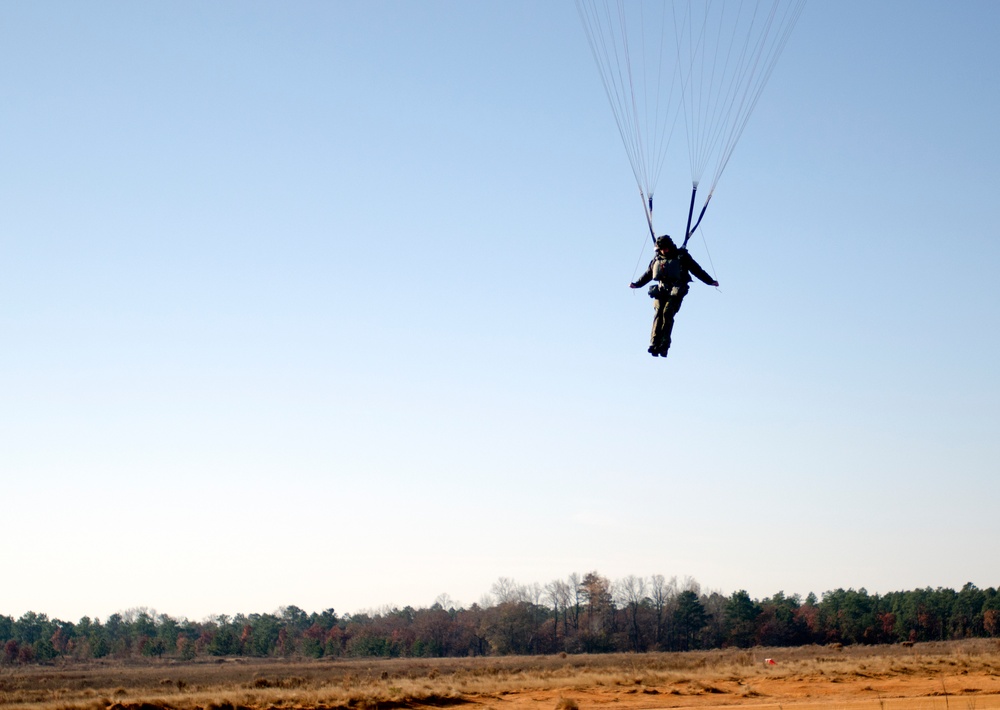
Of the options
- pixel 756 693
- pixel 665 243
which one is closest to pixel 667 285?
pixel 665 243

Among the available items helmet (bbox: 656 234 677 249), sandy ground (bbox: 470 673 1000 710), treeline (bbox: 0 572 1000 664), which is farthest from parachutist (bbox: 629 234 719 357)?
treeline (bbox: 0 572 1000 664)

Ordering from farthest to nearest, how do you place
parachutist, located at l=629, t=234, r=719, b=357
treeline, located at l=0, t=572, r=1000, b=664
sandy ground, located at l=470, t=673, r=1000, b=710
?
treeline, located at l=0, t=572, r=1000, b=664 → sandy ground, located at l=470, t=673, r=1000, b=710 → parachutist, located at l=629, t=234, r=719, b=357

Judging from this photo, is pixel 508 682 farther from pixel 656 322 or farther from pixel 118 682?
pixel 118 682

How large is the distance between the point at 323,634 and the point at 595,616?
44.7 metres

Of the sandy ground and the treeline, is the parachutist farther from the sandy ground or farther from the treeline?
the treeline

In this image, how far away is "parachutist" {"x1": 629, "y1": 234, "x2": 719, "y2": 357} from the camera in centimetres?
2188

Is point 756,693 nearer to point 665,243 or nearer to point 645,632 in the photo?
point 665,243

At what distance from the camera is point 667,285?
21906 millimetres

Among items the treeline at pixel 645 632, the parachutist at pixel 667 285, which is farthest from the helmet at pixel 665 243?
the treeline at pixel 645 632

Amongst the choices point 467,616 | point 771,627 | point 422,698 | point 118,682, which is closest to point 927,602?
point 771,627

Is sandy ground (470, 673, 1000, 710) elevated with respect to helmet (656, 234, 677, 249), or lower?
lower

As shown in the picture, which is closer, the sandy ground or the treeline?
the sandy ground

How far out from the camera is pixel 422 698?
27.3 meters

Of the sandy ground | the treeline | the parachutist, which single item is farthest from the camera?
the treeline
